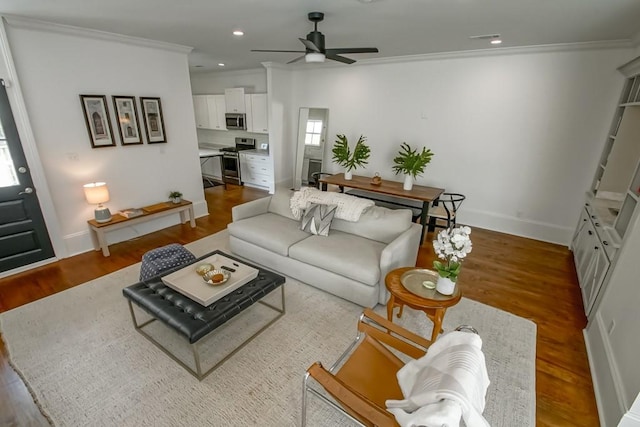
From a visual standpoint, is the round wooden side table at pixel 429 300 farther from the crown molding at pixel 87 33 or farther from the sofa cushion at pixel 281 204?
the crown molding at pixel 87 33

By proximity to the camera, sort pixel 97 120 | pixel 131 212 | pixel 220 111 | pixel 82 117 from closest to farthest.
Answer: pixel 82 117, pixel 97 120, pixel 131 212, pixel 220 111

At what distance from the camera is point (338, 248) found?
2893 millimetres

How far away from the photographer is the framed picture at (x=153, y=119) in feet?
13.1

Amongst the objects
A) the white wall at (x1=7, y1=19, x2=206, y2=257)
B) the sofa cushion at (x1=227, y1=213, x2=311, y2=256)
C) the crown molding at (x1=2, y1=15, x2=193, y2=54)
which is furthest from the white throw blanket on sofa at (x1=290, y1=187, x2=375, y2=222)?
the crown molding at (x1=2, y1=15, x2=193, y2=54)

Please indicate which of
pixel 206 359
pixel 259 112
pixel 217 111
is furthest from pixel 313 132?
pixel 206 359

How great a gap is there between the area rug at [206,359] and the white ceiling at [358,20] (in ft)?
8.64

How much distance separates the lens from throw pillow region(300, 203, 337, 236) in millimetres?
3203

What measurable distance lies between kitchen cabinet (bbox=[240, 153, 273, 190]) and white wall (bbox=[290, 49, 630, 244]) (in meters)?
2.25

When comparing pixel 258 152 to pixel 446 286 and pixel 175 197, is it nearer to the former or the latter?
pixel 175 197

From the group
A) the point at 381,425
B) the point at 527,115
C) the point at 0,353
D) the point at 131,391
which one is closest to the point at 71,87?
the point at 0,353

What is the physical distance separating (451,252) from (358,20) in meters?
2.39

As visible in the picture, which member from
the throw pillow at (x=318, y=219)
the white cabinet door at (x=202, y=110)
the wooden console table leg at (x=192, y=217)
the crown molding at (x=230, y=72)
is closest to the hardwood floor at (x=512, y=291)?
the wooden console table leg at (x=192, y=217)

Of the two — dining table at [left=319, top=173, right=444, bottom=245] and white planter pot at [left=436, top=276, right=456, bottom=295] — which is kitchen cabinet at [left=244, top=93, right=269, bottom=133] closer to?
dining table at [left=319, top=173, right=444, bottom=245]

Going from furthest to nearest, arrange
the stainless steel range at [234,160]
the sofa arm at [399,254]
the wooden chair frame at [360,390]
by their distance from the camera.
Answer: the stainless steel range at [234,160] → the sofa arm at [399,254] → the wooden chair frame at [360,390]
